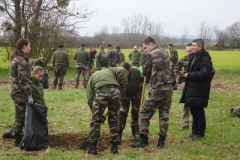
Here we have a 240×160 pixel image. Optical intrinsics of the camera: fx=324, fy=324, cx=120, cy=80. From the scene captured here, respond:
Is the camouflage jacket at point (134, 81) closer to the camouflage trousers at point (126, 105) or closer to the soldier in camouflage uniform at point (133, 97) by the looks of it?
the soldier in camouflage uniform at point (133, 97)

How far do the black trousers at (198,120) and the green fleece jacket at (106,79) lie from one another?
2.01 meters

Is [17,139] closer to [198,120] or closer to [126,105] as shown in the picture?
[126,105]

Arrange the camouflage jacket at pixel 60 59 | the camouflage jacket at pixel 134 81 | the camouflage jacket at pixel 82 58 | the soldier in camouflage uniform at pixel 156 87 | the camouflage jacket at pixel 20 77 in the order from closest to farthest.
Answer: the camouflage jacket at pixel 20 77 → the soldier in camouflage uniform at pixel 156 87 → the camouflage jacket at pixel 134 81 → the camouflage jacket at pixel 60 59 → the camouflage jacket at pixel 82 58

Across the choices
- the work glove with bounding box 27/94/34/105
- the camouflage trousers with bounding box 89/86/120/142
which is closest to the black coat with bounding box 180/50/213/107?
the camouflage trousers with bounding box 89/86/120/142

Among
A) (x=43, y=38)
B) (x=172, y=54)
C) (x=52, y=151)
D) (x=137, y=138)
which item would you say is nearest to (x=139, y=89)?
(x=137, y=138)

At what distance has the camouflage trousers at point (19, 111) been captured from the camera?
21.2 ft

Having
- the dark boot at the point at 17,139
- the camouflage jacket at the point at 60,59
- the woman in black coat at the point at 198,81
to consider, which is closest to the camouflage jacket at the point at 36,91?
the dark boot at the point at 17,139

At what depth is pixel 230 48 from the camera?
82.8 metres

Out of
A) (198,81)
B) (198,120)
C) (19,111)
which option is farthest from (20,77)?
(198,120)

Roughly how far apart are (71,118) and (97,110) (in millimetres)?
3762

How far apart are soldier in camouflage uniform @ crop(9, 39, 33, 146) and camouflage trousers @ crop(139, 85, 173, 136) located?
2.24m

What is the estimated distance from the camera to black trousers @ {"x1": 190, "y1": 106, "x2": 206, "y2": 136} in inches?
281

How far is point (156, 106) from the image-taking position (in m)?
6.54

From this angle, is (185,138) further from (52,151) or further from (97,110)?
(52,151)
